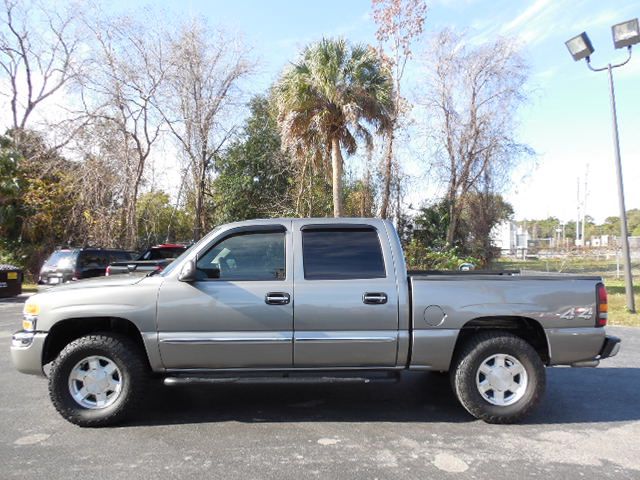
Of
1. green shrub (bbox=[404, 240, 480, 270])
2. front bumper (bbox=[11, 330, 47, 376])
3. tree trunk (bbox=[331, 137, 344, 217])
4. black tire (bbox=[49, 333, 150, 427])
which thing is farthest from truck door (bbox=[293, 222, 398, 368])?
green shrub (bbox=[404, 240, 480, 270])

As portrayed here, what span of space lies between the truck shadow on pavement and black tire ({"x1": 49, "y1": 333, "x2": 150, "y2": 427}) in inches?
11.1

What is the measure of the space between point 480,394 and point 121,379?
3.23 meters

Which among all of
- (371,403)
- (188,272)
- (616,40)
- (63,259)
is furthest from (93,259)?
(616,40)

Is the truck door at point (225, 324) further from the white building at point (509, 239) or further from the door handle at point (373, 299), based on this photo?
the white building at point (509, 239)

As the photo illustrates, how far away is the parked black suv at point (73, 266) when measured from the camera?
12789 millimetres

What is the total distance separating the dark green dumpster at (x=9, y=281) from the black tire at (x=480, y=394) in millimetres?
14577

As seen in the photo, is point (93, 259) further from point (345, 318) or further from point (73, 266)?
point (345, 318)

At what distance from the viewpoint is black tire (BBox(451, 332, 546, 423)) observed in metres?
4.43

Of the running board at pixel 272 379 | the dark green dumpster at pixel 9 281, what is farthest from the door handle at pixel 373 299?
the dark green dumpster at pixel 9 281

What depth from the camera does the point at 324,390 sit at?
5605 millimetres

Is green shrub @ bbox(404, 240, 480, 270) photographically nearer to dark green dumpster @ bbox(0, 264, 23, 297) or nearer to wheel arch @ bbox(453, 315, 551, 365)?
wheel arch @ bbox(453, 315, 551, 365)

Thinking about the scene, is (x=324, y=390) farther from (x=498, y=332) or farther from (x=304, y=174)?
(x=304, y=174)

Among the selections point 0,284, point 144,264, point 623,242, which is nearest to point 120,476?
point 144,264

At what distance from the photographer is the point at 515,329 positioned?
15.6 feet
